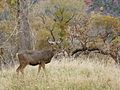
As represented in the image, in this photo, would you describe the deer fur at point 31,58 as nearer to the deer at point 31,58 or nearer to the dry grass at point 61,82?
the deer at point 31,58

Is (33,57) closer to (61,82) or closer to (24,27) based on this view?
(61,82)

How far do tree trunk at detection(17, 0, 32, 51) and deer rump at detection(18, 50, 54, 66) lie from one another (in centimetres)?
385

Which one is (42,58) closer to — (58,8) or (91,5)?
(58,8)

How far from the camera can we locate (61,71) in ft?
35.1

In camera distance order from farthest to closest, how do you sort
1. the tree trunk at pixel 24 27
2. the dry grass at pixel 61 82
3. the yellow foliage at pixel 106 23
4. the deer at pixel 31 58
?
the yellow foliage at pixel 106 23 → the tree trunk at pixel 24 27 → the deer at pixel 31 58 → the dry grass at pixel 61 82

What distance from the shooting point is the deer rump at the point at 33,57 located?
10305mm

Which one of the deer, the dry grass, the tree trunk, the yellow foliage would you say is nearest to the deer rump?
the deer

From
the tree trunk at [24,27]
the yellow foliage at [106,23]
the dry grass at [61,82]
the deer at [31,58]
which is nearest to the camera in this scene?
the dry grass at [61,82]

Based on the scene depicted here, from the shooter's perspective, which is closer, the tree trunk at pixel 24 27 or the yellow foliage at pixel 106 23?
the tree trunk at pixel 24 27

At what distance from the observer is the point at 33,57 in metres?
10.4

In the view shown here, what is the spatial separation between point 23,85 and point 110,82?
6.32 ft

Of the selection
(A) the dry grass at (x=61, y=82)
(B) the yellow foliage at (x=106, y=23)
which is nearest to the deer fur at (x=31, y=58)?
(A) the dry grass at (x=61, y=82)

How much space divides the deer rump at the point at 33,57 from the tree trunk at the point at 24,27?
3851mm

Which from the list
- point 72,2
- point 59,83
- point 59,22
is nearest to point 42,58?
point 59,83
